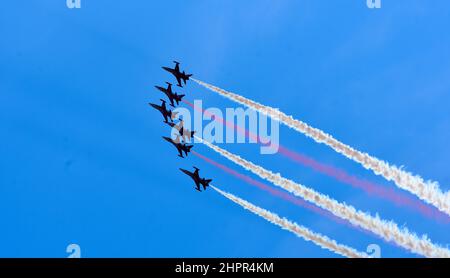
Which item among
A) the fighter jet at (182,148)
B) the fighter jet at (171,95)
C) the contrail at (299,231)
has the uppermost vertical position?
the fighter jet at (171,95)

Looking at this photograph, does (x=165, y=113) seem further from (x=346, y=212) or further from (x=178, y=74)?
(x=346, y=212)

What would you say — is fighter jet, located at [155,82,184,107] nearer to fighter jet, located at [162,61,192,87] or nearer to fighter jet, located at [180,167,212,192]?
fighter jet, located at [162,61,192,87]

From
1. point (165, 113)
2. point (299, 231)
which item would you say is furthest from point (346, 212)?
point (165, 113)

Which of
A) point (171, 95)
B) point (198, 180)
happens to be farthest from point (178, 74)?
point (198, 180)

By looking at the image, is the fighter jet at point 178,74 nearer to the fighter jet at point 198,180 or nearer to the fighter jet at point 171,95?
the fighter jet at point 171,95

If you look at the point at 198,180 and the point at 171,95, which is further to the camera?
the point at 171,95

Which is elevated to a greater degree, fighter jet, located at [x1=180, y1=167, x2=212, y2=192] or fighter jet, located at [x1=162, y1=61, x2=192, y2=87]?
fighter jet, located at [x1=162, y1=61, x2=192, y2=87]

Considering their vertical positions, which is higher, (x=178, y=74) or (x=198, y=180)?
(x=178, y=74)

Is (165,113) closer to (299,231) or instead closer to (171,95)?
(171,95)

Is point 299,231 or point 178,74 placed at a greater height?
point 178,74

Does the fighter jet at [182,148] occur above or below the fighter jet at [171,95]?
below

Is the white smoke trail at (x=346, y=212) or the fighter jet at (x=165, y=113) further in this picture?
the fighter jet at (x=165, y=113)
